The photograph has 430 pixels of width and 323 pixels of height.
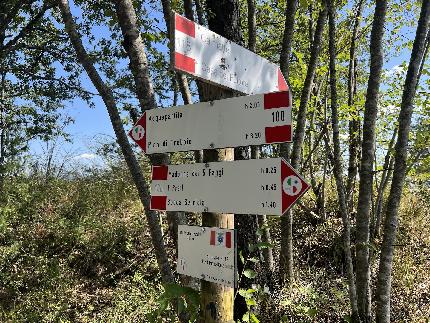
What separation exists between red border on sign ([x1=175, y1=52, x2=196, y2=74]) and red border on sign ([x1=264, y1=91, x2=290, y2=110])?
428 millimetres

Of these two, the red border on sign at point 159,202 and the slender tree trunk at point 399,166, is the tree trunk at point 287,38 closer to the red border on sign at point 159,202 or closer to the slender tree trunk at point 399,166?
the slender tree trunk at point 399,166

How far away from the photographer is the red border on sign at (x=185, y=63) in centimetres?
197

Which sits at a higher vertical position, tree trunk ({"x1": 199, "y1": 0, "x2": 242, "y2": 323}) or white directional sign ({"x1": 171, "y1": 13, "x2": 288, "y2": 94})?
white directional sign ({"x1": 171, "y1": 13, "x2": 288, "y2": 94})

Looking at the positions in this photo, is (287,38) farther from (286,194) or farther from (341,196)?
(286,194)

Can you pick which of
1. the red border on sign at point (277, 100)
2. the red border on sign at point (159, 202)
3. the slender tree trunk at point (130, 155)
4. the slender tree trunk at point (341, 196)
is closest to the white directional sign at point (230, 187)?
the red border on sign at point (159, 202)

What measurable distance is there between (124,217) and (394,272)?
5412 mm

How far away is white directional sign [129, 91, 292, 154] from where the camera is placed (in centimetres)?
199

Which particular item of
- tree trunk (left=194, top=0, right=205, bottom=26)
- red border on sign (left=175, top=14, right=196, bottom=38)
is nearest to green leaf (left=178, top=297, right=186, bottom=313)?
red border on sign (left=175, top=14, right=196, bottom=38)

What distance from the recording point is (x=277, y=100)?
6.58 feet

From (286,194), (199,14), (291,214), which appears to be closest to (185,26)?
(286,194)

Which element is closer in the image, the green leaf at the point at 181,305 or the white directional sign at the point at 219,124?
the white directional sign at the point at 219,124

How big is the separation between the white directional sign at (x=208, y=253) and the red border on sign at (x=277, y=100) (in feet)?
2.33

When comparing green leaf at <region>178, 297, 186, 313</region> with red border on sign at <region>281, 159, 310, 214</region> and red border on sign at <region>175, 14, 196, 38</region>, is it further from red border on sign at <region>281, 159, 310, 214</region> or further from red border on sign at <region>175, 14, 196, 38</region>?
red border on sign at <region>175, 14, 196, 38</region>

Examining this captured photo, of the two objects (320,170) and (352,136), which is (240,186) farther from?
(320,170)
